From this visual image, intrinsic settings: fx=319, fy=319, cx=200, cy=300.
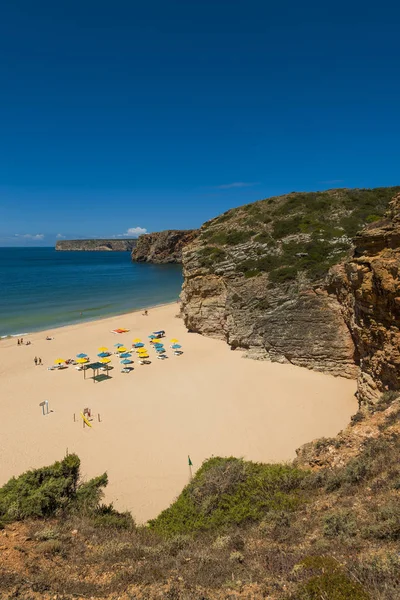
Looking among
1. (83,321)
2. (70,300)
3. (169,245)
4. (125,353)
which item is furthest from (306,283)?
(169,245)

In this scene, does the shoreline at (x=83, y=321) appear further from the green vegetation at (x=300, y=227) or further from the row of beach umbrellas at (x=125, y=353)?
the green vegetation at (x=300, y=227)

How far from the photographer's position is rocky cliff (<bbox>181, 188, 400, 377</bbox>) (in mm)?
20344

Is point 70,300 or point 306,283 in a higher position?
point 306,283

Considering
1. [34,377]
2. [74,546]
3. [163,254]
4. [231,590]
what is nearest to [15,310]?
[34,377]

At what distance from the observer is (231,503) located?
7824 mm

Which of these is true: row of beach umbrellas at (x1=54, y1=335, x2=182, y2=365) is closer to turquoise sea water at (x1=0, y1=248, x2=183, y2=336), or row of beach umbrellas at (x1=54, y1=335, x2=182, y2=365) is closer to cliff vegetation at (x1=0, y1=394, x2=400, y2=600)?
turquoise sea water at (x1=0, y1=248, x2=183, y2=336)

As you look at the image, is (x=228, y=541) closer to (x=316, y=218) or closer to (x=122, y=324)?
(x=316, y=218)

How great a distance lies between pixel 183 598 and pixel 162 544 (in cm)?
232

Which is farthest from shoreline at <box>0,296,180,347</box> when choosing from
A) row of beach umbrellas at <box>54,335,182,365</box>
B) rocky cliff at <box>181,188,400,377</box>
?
rocky cliff at <box>181,188,400,377</box>

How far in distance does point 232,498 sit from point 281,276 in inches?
713

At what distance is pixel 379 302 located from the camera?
1301cm

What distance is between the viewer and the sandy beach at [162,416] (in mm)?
12422

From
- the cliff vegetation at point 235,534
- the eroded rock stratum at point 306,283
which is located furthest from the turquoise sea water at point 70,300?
the cliff vegetation at point 235,534

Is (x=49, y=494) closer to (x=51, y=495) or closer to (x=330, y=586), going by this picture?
(x=51, y=495)
